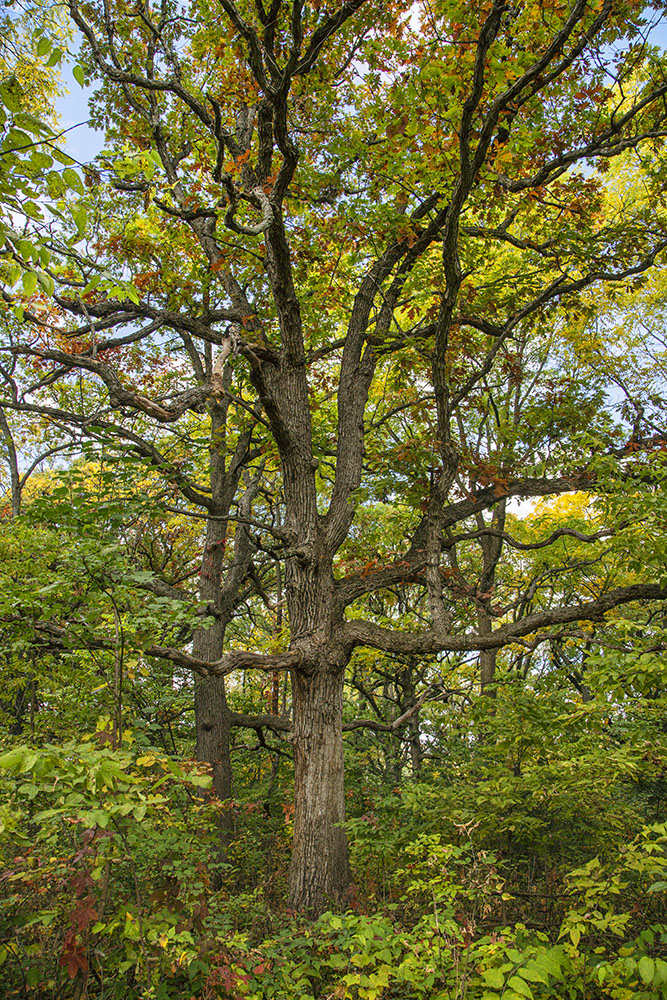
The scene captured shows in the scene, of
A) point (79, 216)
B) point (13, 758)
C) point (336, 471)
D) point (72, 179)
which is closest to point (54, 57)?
→ point (72, 179)

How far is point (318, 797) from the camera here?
5.33m

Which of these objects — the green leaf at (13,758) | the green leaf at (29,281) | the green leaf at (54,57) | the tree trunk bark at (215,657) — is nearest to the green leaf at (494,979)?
the green leaf at (13,758)

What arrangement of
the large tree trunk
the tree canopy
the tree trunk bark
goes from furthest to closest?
the tree trunk bark < the large tree trunk < the tree canopy

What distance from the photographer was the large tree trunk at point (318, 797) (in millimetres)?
5070

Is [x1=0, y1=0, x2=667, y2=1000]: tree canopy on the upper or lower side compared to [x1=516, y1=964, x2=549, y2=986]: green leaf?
upper

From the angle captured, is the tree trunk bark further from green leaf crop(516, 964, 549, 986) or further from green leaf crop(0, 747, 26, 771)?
green leaf crop(516, 964, 549, 986)

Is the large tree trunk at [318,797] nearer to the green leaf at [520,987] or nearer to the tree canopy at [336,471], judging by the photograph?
the tree canopy at [336,471]

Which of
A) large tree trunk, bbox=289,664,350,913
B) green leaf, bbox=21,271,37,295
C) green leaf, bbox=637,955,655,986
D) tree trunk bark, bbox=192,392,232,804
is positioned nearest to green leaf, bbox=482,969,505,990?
green leaf, bbox=637,955,655,986

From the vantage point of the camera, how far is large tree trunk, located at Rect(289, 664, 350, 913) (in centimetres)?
507

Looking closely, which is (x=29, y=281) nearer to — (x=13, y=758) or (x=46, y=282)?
(x=46, y=282)

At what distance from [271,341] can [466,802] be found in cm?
619

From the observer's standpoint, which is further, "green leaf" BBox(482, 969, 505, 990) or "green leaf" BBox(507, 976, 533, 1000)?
"green leaf" BBox(482, 969, 505, 990)

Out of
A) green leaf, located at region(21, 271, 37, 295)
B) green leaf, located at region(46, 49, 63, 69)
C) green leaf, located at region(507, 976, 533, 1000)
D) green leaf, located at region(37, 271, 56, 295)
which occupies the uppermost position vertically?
green leaf, located at region(46, 49, 63, 69)

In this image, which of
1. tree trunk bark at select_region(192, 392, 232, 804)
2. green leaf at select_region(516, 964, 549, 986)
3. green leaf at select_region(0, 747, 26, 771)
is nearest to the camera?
green leaf at select_region(0, 747, 26, 771)
